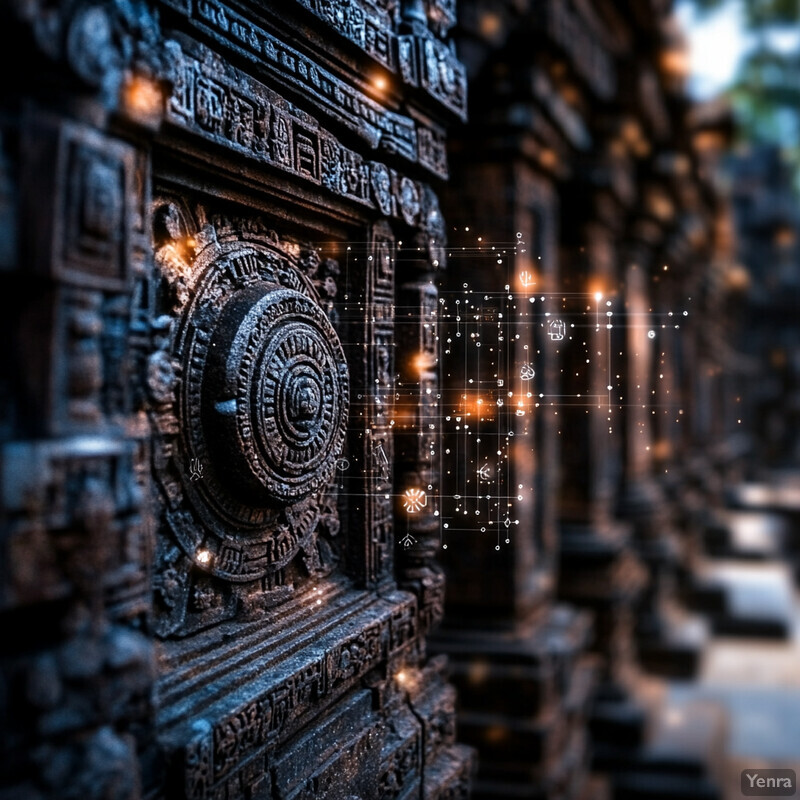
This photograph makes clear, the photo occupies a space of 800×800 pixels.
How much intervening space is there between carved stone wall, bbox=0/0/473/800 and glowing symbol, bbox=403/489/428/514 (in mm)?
26

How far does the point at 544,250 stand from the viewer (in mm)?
4012

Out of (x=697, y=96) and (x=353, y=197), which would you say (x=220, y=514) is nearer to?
(x=353, y=197)

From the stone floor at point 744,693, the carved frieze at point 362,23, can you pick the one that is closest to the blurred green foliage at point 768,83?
the stone floor at point 744,693

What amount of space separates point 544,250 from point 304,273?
7.89ft

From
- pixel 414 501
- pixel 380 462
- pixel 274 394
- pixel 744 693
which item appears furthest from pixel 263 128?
pixel 744 693

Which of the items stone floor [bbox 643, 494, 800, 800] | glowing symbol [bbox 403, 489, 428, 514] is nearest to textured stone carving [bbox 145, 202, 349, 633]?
glowing symbol [bbox 403, 489, 428, 514]

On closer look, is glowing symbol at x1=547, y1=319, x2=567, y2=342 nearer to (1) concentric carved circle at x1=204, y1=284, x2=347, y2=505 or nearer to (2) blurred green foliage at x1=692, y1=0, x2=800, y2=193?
(1) concentric carved circle at x1=204, y1=284, x2=347, y2=505

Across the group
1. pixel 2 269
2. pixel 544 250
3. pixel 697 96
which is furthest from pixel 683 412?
pixel 2 269

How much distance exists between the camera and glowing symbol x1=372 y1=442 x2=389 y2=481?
6.78ft

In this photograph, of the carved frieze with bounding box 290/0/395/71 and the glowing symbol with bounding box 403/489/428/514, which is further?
the glowing symbol with bounding box 403/489/428/514

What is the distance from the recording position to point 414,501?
7.25ft

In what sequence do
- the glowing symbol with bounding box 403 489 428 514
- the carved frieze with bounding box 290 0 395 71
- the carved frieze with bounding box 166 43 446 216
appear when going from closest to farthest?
the carved frieze with bounding box 166 43 446 216, the carved frieze with bounding box 290 0 395 71, the glowing symbol with bounding box 403 489 428 514

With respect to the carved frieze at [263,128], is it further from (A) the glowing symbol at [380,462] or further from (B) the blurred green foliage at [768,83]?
(B) the blurred green foliage at [768,83]

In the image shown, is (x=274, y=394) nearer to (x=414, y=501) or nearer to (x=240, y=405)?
(x=240, y=405)
